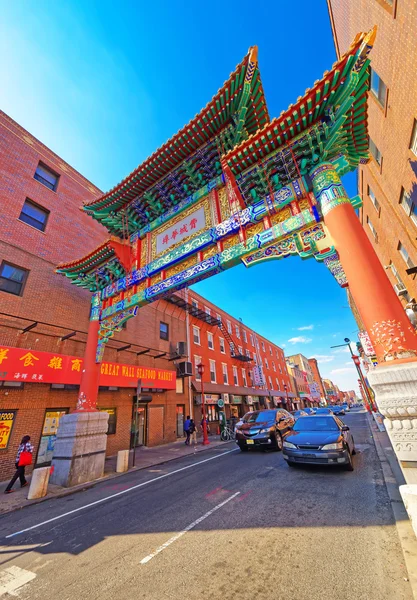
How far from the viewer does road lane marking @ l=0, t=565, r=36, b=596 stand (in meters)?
3.12

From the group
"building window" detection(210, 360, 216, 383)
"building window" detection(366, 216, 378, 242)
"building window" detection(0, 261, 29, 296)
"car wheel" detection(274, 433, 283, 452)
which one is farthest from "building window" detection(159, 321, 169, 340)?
"building window" detection(366, 216, 378, 242)

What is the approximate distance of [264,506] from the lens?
4.77 meters

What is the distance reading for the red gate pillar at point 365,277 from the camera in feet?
12.8

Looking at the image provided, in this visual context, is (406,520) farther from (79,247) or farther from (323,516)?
(79,247)

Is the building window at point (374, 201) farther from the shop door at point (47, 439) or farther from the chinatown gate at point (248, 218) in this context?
the shop door at point (47, 439)

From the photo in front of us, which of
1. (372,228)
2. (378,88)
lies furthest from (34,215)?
(372,228)

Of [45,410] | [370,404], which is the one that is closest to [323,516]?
[45,410]

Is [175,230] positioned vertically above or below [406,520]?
above

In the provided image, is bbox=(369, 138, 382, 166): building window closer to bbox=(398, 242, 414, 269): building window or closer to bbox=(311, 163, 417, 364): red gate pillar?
bbox=(398, 242, 414, 269): building window

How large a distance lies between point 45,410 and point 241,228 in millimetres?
10993

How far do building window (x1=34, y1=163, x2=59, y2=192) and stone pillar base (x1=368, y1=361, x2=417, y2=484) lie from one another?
57.1 ft

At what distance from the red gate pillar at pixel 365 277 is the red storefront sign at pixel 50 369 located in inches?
409

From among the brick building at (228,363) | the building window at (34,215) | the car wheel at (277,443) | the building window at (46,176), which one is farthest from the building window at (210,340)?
the building window at (46,176)

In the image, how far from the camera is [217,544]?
362 cm
